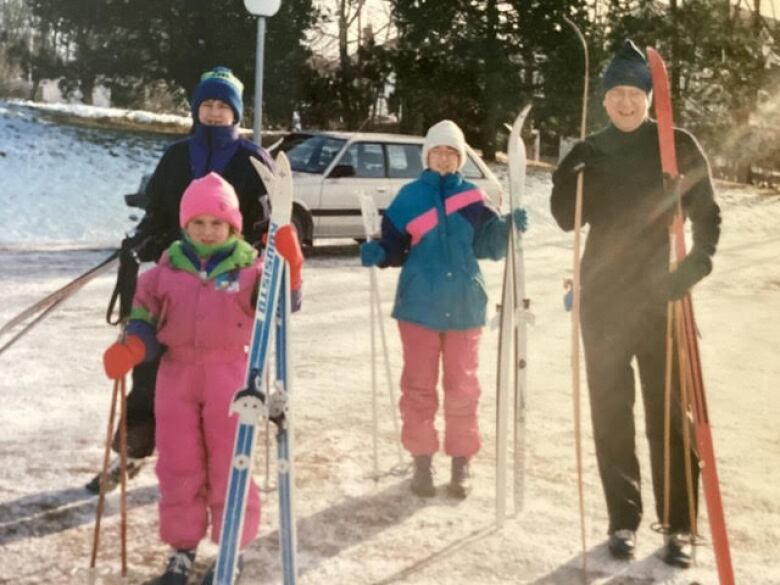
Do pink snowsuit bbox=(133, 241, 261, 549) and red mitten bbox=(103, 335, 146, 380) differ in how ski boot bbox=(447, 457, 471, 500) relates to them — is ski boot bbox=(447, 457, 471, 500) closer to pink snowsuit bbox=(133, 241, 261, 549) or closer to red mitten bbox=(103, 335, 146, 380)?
pink snowsuit bbox=(133, 241, 261, 549)

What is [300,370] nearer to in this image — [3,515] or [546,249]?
[3,515]

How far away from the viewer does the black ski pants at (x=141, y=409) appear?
3865mm

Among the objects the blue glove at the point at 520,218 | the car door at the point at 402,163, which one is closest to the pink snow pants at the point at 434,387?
the blue glove at the point at 520,218

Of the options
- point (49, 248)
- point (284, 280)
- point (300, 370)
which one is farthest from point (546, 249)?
point (284, 280)

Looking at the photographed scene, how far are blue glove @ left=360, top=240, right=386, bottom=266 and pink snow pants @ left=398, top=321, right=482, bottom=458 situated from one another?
0.30 meters

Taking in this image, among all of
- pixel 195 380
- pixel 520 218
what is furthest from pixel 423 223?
pixel 195 380

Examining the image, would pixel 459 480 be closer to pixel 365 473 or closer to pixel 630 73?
pixel 365 473

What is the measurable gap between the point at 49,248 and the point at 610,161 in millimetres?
10516

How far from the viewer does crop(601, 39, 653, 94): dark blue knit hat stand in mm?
3279

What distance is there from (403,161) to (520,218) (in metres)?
9.18

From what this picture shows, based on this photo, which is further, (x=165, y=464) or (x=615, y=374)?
(x=615, y=374)

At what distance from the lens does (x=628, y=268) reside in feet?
10.9

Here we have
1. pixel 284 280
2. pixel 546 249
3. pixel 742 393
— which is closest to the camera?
pixel 284 280

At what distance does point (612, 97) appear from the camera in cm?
334
